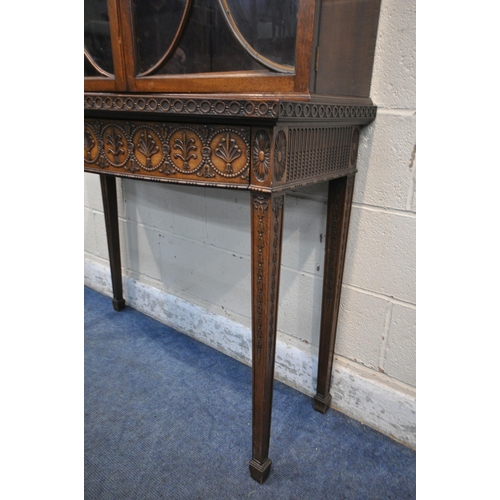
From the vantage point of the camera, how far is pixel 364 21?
82 centimetres

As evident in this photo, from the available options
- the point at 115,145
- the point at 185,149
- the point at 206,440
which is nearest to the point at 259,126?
the point at 185,149

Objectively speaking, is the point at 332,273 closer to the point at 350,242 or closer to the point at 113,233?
the point at 350,242

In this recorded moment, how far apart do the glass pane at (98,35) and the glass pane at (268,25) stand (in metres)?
0.28

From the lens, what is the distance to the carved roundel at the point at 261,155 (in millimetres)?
676

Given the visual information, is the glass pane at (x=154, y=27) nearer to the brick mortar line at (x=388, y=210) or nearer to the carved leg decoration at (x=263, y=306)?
the carved leg decoration at (x=263, y=306)

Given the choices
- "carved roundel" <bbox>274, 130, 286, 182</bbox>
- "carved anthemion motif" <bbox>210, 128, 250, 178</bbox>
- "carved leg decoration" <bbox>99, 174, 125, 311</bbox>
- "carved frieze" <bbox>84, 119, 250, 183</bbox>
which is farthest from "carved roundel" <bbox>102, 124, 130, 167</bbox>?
"carved leg decoration" <bbox>99, 174, 125, 311</bbox>

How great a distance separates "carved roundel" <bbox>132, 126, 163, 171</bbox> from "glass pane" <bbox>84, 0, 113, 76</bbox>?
18 cm

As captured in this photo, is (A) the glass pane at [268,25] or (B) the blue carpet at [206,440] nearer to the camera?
(A) the glass pane at [268,25]

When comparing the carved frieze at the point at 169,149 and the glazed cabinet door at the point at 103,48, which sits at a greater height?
the glazed cabinet door at the point at 103,48

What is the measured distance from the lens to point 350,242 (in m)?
1.05

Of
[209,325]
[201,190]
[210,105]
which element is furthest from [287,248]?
[210,105]

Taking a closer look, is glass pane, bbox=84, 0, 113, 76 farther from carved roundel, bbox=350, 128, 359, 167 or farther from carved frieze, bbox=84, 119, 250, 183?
carved roundel, bbox=350, 128, 359, 167

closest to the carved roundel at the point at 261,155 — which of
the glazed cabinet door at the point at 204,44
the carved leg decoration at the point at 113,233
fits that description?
the glazed cabinet door at the point at 204,44

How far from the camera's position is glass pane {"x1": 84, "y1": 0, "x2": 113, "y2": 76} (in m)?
0.85
